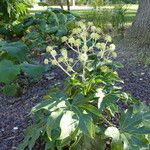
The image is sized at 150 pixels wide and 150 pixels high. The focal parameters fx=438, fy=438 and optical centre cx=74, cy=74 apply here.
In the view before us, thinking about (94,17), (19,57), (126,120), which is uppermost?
(126,120)

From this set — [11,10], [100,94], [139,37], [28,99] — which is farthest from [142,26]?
[100,94]

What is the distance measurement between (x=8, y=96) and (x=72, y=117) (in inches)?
89.9

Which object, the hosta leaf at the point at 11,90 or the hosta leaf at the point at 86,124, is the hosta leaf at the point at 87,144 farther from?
the hosta leaf at the point at 11,90

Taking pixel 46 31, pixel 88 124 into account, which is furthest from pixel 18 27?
pixel 88 124

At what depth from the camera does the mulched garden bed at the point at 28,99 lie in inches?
161

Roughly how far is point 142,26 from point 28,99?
2.31 metres

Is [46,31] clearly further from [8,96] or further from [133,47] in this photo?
[8,96]

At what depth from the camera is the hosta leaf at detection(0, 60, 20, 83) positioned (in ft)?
15.1

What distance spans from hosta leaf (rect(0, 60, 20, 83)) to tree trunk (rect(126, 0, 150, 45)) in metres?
2.19

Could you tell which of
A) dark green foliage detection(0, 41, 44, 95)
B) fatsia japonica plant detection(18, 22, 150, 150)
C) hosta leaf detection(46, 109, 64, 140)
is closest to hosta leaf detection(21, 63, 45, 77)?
dark green foliage detection(0, 41, 44, 95)

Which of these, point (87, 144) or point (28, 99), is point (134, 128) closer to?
point (87, 144)

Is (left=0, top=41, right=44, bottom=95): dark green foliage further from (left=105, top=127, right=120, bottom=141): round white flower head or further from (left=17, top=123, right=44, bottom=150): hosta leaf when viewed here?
(left=105, top=127, right=120, bottom=141): round white flower head

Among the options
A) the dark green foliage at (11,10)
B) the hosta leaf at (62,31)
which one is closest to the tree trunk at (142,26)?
the hosta leaf at (62,31)

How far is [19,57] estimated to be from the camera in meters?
5.03
